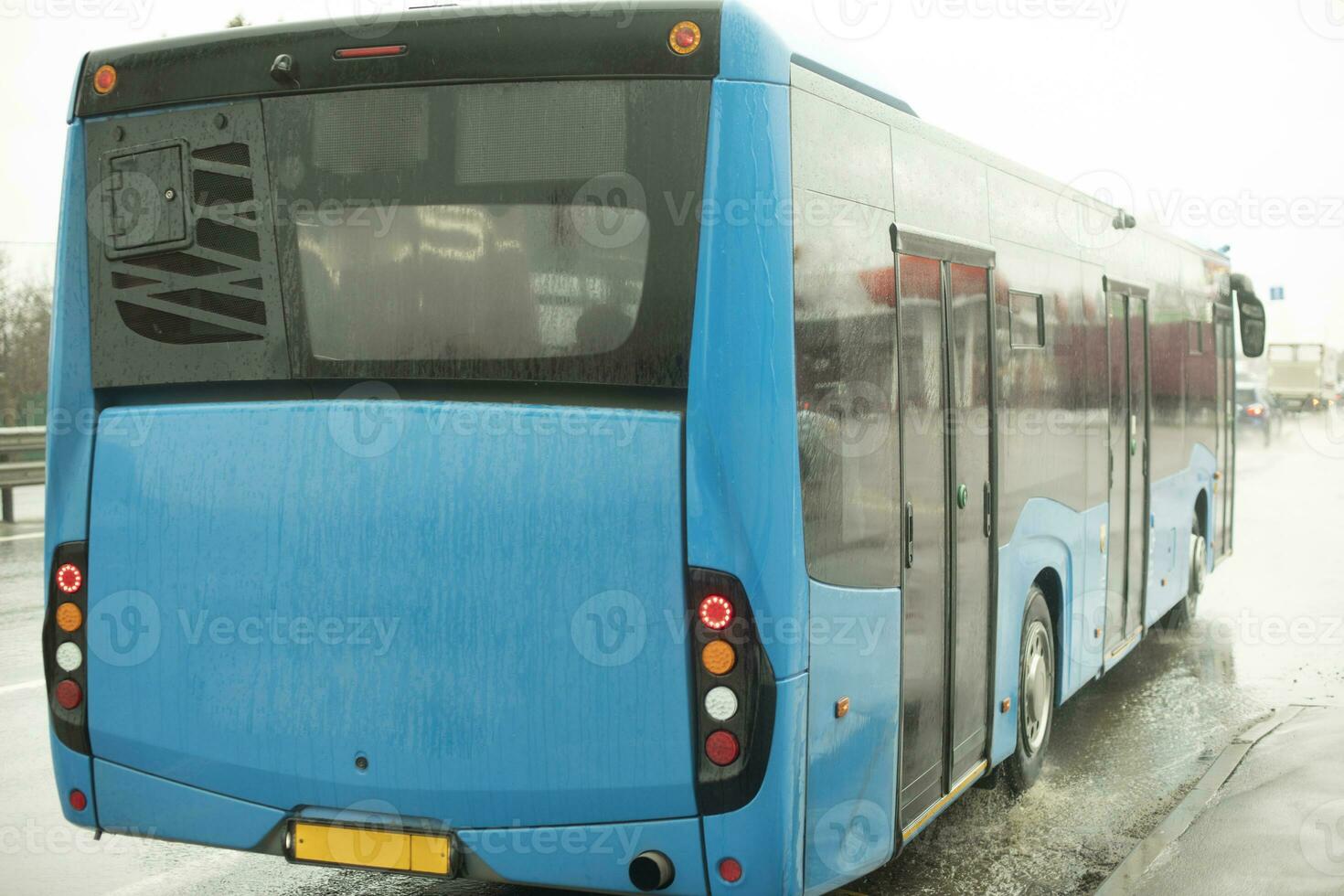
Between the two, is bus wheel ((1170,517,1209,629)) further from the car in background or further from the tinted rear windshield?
the car in background

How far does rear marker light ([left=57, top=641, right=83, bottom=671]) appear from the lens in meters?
4.69

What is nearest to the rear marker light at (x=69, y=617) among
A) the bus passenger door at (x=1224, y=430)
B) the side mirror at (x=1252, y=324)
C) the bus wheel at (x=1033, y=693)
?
the bus wheel at (x=1033, y=693)

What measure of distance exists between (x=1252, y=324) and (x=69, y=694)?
11.6m

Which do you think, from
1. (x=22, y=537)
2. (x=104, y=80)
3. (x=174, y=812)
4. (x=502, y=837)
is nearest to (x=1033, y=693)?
(x=502, y=837)

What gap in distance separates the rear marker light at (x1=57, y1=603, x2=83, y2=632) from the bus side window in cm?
233

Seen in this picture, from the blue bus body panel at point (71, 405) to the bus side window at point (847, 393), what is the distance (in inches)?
90.2

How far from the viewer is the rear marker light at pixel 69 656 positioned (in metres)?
4.69

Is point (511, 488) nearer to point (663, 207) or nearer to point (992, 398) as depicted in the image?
point (663, 207)

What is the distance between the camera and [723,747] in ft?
13.4

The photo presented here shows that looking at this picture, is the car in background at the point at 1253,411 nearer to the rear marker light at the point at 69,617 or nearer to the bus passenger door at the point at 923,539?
the bus passenger door at the point at 923,539

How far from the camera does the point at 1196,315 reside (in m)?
11.5

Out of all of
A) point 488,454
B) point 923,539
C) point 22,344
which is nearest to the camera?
point 488,454

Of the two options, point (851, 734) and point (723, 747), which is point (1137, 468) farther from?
point (723, 747)

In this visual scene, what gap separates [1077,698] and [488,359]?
21.2ft
